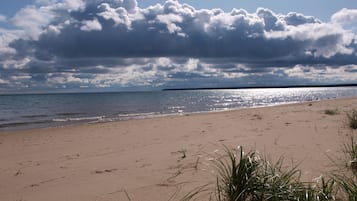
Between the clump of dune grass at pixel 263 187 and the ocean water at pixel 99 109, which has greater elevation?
the clump of dune grass at pixel 263 187

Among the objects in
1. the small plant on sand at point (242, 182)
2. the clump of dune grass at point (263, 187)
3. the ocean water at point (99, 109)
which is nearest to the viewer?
the clump of dune grass at point (263, 187)

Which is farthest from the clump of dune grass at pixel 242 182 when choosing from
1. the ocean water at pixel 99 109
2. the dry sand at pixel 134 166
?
the ocean water at pixel 99 109

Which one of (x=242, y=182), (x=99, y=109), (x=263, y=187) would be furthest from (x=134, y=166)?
(x=99, y=109)

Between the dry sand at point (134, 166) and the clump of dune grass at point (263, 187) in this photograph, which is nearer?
the clump of dune grass at point (263, 187)

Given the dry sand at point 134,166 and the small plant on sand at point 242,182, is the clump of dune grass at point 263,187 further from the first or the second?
the dry sand at point 134,166

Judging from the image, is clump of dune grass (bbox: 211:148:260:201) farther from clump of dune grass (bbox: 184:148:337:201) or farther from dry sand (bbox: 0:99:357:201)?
dry sand (bbox: 0:99:357:201)

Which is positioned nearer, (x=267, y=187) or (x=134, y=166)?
(x=267, y=187)

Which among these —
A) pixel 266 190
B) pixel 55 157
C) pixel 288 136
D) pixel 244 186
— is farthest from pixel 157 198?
pixel 288 136

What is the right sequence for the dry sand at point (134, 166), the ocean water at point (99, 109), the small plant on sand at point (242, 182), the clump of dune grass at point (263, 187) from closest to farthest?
1. the clump of dune grass at point (263, 187)
2. the small plant on sand at point (242, 182)
3. the dry sand at point (134, 166)
4. the ocean water at point (99, 109)

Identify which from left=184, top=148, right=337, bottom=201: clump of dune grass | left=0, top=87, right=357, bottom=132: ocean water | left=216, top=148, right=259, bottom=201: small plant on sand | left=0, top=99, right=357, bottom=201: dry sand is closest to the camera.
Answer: left=184, top=148, right=337, bottom=201: clump of dune grass

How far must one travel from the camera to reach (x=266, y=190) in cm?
320

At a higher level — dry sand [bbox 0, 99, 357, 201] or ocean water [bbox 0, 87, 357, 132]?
dry sand [bbox 0, 99, 357, 201]

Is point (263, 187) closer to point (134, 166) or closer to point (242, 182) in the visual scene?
point (242, 182)

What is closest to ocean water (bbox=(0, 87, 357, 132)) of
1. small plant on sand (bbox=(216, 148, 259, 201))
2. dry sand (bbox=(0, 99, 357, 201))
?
dry sand (bbox=(0, 99, 357, 201))
